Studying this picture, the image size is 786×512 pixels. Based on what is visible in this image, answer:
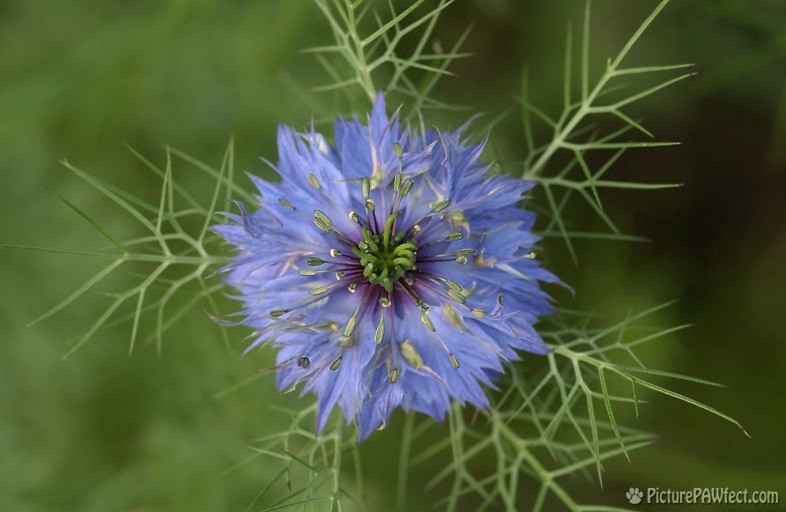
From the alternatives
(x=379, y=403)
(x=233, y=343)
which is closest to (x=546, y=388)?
(x=233, y=343)

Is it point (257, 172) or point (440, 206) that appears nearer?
point (440, 206)

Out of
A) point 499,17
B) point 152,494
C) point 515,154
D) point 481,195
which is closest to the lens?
point 481,195

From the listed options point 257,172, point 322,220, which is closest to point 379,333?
point 322,220

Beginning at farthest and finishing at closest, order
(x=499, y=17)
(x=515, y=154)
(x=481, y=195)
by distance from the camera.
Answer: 1. (x=499, y=17)
2. (x=515, y=154)
3. (x=481, y=195)

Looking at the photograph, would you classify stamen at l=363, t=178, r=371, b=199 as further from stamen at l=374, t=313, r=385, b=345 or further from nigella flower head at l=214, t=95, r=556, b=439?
stamen at l=374, t=313, r=385, b=345

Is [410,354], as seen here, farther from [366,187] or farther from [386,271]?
[366,187]

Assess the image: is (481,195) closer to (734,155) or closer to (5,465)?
(734,155)
